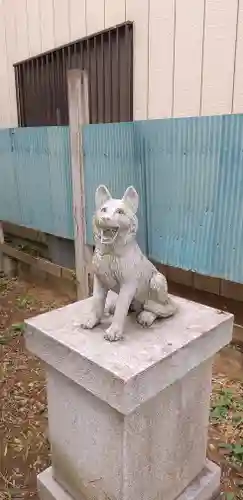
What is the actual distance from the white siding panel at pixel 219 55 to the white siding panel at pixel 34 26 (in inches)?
99.3

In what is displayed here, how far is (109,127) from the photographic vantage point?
10.4 ft

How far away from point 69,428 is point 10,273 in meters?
4.11

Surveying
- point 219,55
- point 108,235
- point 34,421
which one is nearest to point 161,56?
point 219,55

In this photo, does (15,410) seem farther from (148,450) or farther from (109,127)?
(109,127)

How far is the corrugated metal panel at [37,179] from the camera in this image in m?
3.88

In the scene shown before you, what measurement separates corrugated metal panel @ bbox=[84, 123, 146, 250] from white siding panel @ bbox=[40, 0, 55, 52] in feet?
5.83

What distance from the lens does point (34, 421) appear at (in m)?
2.59

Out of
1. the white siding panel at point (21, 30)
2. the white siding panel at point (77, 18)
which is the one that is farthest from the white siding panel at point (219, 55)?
the white siding panel at point (21, 30)

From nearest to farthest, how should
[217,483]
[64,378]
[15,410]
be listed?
[64,378], [217,483], [15,410]

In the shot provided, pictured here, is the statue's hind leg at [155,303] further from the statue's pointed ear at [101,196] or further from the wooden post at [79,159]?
the wooden post at [79,159]

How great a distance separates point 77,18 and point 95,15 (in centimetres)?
32

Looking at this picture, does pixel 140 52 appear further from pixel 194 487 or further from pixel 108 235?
pixel 194 487

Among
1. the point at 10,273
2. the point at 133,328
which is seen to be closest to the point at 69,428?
the point at 133,328

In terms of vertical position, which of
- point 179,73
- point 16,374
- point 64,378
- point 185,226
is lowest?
point 16,374
